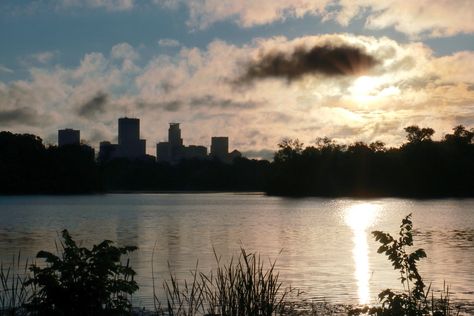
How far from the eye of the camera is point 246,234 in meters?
62.6

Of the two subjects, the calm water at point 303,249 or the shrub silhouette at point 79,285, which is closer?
the shrub silhouette at point 79,285

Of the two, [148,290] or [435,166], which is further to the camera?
[435,166]

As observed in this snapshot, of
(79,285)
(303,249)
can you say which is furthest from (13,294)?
(303,249)

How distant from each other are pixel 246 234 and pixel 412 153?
134230 millimetres

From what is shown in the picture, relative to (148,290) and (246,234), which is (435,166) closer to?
(246,234)

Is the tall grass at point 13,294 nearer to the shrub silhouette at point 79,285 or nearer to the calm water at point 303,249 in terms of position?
the shrub silhouette at point 79,285

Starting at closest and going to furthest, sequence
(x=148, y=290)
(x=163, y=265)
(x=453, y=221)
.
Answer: (x=148, y=290)
(x=163, y=265)
(x=453, y=221)

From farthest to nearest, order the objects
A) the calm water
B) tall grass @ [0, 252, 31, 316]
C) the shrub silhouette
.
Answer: the calm water
tall grass @ [0, 252, 31, 316]
the shrub silhouette

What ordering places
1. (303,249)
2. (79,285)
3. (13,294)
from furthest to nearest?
(303,249) < (13,294) < (79,285)

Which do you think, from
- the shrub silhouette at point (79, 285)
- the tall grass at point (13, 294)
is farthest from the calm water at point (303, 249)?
the shrub silhouette at point (79, 285)

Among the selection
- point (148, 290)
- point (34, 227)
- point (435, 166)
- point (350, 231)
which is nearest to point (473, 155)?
point (435, 166)

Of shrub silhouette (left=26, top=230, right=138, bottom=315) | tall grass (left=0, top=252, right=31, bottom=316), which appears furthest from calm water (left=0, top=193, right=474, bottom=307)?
shrub silhouette (left=26, top=230, right=138, bottom=315)

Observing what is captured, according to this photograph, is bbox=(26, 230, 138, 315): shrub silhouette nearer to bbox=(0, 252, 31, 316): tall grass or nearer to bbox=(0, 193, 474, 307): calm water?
bbox=(0, 252, 31, 316): tall grass

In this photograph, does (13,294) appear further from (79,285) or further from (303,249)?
(303,249)
